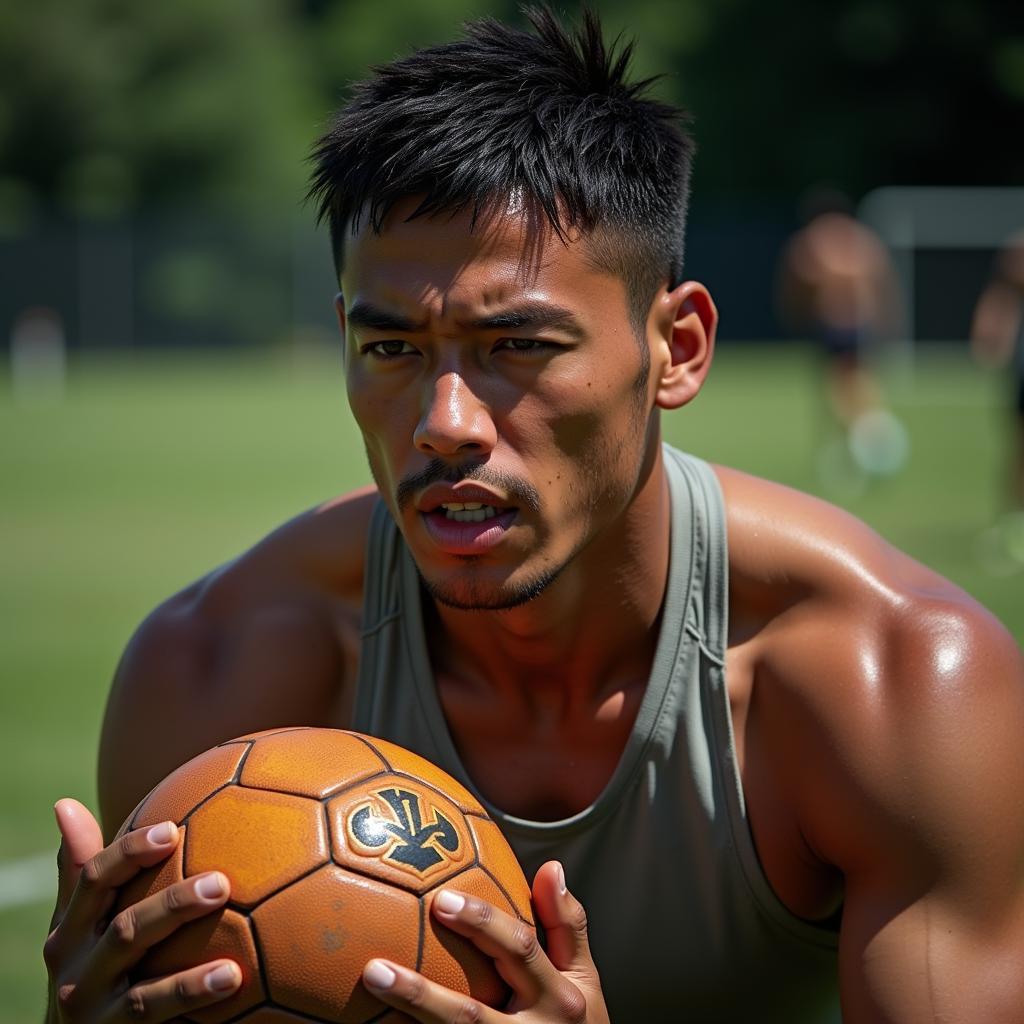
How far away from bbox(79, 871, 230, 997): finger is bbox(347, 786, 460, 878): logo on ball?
25 cm

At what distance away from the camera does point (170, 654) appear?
3.85 metres

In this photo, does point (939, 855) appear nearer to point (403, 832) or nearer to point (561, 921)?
point (561, 921)

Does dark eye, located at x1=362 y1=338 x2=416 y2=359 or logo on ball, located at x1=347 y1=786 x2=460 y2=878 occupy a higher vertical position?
dark eye, located at x1=362 y1=338 x2=416 y2=359

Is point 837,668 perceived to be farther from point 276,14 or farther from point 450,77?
point 276,14

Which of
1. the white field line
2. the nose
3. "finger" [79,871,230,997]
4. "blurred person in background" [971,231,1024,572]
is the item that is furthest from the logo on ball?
"blurred person in background" [971,231,1024,572]

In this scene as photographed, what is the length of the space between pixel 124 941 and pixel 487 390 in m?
1.17

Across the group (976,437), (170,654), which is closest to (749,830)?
(170,654)

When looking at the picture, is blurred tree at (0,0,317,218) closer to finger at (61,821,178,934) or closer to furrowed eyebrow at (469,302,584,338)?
furrowed eyebrow at (469,302,584,338)

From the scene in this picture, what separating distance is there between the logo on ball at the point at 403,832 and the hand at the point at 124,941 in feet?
0.84

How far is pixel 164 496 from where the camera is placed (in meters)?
17.9

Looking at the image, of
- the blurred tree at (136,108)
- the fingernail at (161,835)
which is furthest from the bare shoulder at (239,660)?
the blurred tree at (136,108)

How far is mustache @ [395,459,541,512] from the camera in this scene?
10.7 ft

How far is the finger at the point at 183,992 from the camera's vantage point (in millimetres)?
2862

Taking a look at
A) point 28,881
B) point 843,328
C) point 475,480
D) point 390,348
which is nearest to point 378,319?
point 390,348
